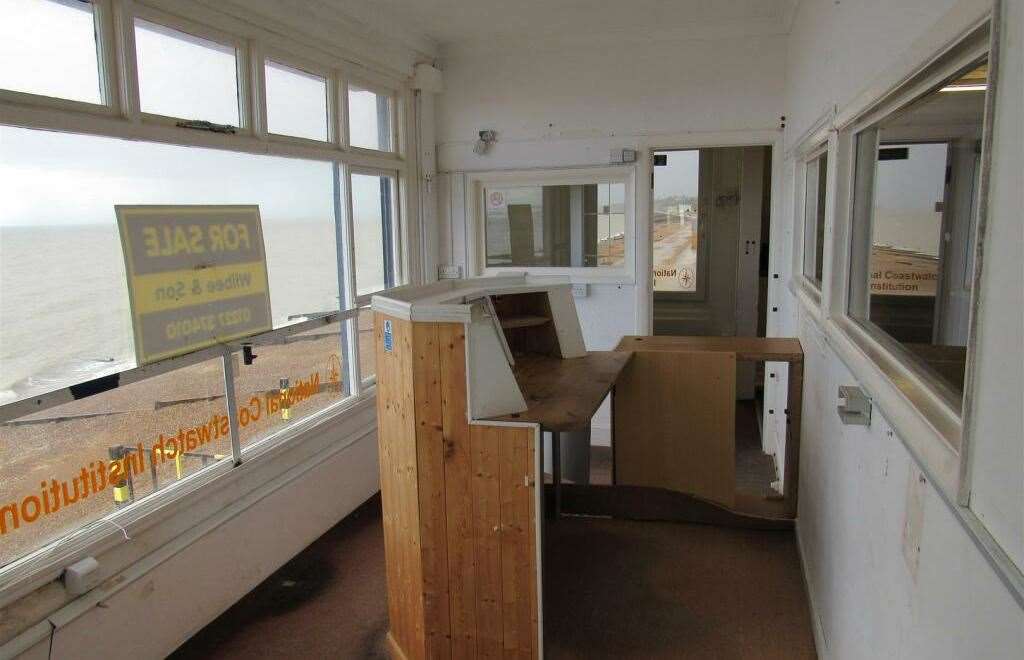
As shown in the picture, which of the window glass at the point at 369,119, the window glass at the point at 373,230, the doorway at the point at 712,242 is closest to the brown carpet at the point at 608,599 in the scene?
the window glass at the point at 373,230

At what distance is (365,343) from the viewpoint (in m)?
4.44

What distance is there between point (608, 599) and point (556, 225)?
2.99 m

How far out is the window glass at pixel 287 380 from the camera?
3.37 m

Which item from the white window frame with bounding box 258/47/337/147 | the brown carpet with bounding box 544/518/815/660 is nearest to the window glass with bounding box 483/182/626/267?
the white window frame with bounding box 258/47/337/147

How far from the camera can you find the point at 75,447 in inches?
98.3

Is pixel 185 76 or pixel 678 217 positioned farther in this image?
pixel 678 217

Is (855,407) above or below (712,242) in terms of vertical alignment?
below

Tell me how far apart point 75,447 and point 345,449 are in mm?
1739

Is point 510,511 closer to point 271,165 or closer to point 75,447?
point 75,447

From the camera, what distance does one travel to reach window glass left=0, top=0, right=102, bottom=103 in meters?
2.27

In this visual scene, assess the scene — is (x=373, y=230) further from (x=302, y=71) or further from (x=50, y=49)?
(x=50, y=49)

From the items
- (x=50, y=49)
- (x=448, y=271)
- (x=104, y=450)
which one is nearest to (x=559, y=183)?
(x=448, y=271)

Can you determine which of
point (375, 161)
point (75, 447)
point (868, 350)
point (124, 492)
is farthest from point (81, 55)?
point (868, 350)

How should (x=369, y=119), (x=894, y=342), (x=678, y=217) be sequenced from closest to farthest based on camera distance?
(x=894, y=342)
(x=369, y=119)
(x=678, y=217)
